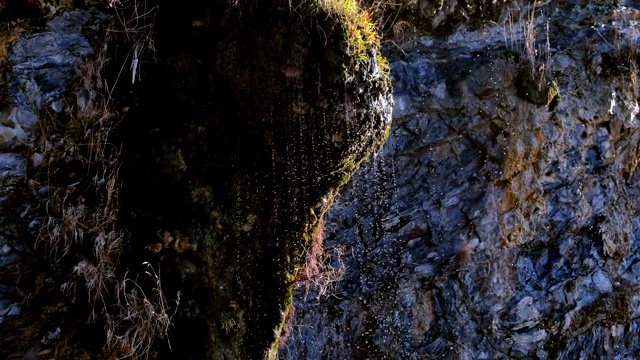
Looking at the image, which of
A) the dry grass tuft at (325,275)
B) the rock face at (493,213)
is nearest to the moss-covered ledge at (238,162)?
the dry grass tuft at (325,275)

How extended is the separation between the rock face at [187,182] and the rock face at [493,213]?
1834 mm

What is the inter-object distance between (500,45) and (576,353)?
8.96 ft

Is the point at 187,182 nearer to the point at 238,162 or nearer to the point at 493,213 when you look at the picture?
the point at 238,162

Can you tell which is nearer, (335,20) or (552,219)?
(335,20)

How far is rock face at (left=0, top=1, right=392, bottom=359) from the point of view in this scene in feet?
8.16

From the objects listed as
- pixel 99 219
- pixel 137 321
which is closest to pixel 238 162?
pixel 99 219

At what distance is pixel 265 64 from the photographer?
2.47 metres

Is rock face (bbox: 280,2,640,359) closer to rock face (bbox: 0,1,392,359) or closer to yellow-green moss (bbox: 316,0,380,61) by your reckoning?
rock face (bbox: 0,1,392,359)

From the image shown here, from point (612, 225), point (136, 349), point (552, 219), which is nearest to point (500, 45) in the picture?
point (552, 219)

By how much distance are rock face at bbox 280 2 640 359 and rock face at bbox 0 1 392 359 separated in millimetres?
1834

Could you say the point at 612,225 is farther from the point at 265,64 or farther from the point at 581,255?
the point at 265,64

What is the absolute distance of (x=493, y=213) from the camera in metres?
4.86

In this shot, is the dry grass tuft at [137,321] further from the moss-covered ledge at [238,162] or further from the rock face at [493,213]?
the rock face at [493,213]

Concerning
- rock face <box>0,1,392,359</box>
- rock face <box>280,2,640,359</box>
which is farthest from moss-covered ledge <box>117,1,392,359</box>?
rock face <box>280,2,640,359</box>
